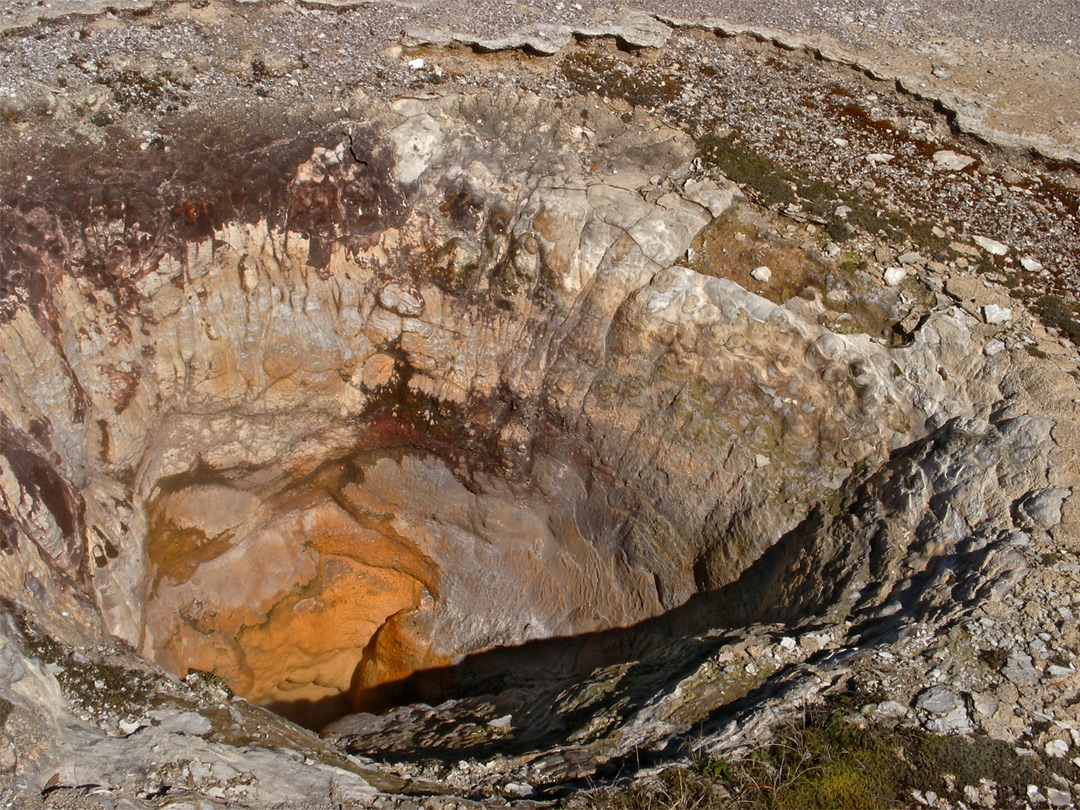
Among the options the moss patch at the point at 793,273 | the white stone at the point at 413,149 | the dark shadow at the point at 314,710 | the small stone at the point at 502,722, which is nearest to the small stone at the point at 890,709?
the small stone at the point at 502,722

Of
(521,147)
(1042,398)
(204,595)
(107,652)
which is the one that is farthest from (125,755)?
(1042,398)

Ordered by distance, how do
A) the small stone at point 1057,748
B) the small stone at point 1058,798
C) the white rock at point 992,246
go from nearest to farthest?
the small stone at point 1058,798, the small stone at point 1057,748, the white rock at point 992,246

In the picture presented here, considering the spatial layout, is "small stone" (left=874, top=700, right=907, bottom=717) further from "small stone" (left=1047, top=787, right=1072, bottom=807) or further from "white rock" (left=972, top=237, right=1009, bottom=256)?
"white rock" (left=972, top=237, right=1009, bottom=256)

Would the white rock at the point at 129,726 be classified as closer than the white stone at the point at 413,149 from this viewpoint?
Yes

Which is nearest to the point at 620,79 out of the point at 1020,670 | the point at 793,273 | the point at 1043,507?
the point at 793,273

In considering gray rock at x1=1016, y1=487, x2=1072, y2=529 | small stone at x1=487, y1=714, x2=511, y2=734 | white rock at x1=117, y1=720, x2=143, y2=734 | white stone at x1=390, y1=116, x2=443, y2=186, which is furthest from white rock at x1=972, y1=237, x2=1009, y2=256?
white rock at x1=117, y1=720, x2=143, y2=734

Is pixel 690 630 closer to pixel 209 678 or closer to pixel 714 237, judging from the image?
pixel 714 237

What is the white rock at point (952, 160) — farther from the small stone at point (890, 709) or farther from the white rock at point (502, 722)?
the white rock at point (502, 722)

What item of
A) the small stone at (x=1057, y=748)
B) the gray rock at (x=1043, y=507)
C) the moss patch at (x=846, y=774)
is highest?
the gray rock at (x=1043, y=507)
